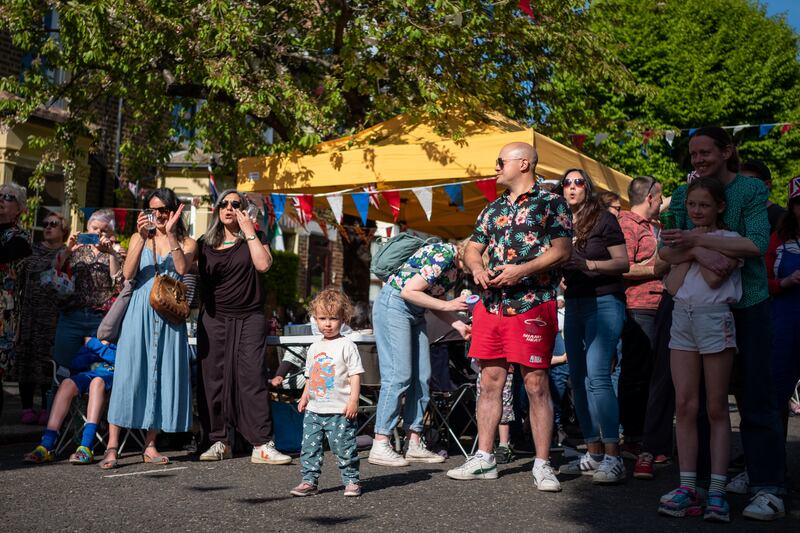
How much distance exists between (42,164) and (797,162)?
2205cm

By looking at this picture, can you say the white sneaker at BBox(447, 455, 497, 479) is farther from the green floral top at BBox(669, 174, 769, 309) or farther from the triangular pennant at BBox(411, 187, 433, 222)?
the triangular pennant at BBox(411, 187, 433, 222)

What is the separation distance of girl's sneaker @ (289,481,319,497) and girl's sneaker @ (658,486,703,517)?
1.90m

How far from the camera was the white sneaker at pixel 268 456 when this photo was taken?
269 inches

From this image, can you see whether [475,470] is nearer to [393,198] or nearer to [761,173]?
[761,173]

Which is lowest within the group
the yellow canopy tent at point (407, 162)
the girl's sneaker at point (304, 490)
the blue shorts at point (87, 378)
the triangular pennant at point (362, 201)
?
the girl's sneaker at point (304, 490)

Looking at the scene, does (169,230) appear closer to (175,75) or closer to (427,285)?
(427,285)

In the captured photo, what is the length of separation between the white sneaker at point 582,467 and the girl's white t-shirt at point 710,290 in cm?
157

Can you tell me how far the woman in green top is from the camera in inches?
193

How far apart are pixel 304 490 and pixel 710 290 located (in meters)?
2.46

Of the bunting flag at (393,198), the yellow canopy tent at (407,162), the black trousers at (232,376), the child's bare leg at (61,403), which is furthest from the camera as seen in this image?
the bunting flag at (393,198)

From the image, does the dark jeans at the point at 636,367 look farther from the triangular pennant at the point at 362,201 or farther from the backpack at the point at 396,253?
the triangular pennant at the point at 362,201

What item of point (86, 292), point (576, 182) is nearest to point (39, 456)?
point (86, 292)

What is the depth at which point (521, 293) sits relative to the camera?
5.66 m

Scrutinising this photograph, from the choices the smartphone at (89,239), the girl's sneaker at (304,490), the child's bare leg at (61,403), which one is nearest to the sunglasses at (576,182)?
the girl's sneaker at (304,490)
